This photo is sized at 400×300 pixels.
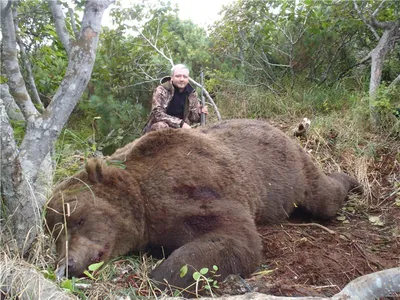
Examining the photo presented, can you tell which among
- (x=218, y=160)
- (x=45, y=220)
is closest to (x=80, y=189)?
(x=45, y=220)

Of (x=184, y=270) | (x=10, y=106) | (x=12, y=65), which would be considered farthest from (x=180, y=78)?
(x=184, y=270)

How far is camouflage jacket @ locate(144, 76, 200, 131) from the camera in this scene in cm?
617

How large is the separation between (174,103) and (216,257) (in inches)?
142

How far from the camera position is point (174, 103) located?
6.60 meters

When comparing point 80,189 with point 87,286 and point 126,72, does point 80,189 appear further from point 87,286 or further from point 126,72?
point 126,72

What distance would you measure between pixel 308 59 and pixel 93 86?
4532 millimetres

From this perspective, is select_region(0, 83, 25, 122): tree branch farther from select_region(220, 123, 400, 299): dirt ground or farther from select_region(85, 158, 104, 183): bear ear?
select_region(220, 123, 400, 299): dirt ground

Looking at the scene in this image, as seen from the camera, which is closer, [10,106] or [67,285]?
Answer: [67,285]

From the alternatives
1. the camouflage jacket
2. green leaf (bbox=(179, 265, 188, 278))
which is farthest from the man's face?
green leaf (bbox=(179, 265, 188, 278))

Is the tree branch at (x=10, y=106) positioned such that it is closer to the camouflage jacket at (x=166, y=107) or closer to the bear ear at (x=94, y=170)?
the bear ear at (x=94, y=170)

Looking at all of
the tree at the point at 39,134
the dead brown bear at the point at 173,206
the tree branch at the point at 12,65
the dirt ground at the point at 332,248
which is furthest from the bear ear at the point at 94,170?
the dirt ground at the point at 332,248

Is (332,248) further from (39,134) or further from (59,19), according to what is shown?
(59,19)

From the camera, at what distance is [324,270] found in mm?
3623

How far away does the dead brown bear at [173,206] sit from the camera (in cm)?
341
